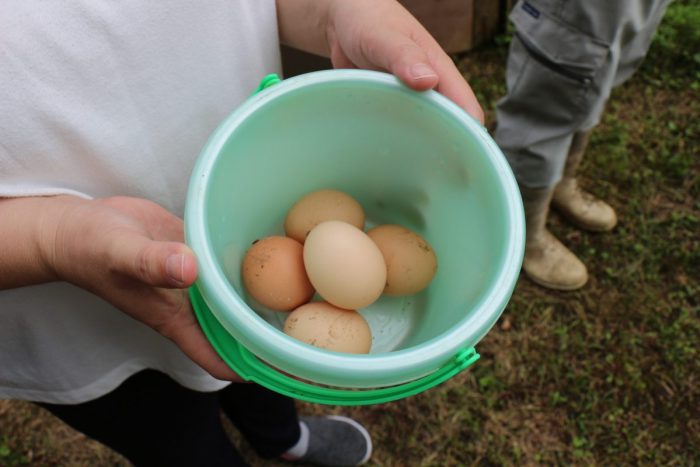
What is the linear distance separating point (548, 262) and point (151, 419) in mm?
1214

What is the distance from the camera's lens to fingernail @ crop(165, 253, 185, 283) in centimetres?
60

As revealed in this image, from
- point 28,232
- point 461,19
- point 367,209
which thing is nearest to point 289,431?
point 367,209

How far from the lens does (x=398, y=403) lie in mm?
1653

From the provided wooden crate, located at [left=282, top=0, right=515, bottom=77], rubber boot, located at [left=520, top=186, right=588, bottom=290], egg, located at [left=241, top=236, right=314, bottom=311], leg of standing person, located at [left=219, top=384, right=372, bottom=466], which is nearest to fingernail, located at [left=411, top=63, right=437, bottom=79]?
egg, located at [left=241, top=236, right=314, bottom=311]

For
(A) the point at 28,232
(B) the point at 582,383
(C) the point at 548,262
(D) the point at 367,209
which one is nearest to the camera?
(A) the point at 28,232

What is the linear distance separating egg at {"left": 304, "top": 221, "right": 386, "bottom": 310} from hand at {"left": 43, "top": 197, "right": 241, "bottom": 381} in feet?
0.60

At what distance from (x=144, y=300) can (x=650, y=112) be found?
2.01 metres

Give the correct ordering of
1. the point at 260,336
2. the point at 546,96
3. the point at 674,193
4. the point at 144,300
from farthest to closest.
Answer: the point at 674,193
the point at 546,96
the point at 144,300
the point at 260,336

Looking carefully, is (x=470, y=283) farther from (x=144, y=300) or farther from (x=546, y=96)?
(x=546, y=96)

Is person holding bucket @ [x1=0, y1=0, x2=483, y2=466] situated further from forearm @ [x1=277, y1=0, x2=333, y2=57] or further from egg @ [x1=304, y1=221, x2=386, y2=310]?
egg @ [x1=304, y1=221, x2=386, y2=310]

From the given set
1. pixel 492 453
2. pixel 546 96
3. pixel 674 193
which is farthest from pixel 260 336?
pixel 674 193

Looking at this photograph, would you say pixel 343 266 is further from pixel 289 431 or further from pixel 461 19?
pixel 461 19

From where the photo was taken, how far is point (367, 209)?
1.06 meters

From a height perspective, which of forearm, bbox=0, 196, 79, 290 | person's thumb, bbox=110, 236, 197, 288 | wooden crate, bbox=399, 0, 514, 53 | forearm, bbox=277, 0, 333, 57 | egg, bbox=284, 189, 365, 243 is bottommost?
wooden crate, bbox=399, 0, 514, 53
